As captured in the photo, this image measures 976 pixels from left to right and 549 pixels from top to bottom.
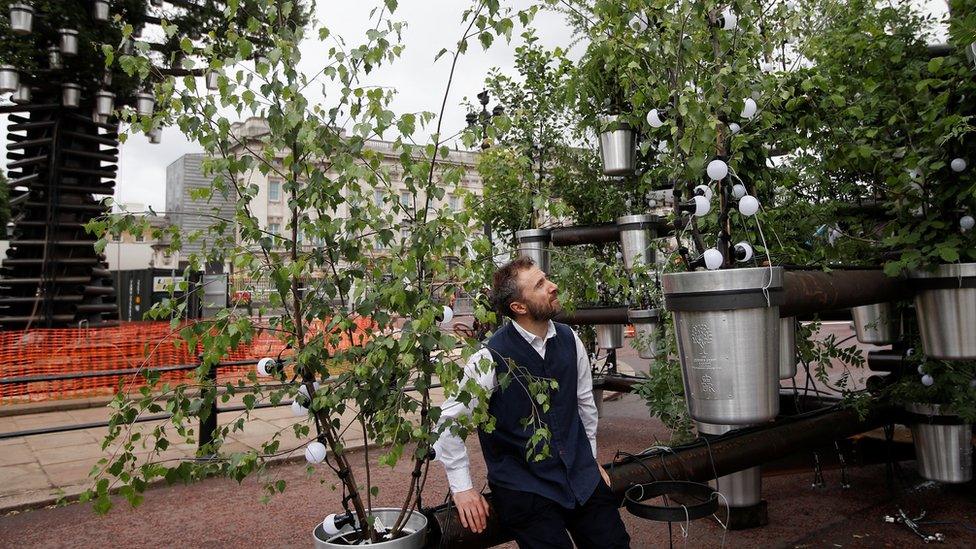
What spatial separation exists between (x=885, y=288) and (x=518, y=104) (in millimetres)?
4461

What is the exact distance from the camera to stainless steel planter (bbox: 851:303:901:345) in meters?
4.56

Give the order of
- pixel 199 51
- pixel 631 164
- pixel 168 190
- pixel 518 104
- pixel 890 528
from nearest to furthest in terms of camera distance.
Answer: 1. pixel 199 51
2. pixel 890 528
3. pixel 631 164
4. pixel 518 104
5. pixel 168 190

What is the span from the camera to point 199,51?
1938mm

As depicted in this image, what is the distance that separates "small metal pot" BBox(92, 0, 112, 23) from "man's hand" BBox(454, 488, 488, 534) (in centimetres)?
1094

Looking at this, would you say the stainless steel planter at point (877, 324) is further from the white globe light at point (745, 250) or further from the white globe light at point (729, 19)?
the white globe light at point (729, 19)

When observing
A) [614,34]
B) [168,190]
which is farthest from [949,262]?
[168,190]

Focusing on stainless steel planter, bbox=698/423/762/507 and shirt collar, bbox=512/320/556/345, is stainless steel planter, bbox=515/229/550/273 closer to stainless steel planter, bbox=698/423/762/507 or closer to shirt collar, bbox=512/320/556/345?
stainless steel planter, bbox=698/423/762/507

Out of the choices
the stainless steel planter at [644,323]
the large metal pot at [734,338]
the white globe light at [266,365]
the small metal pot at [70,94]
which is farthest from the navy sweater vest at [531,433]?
the small metal pot at [70,94]

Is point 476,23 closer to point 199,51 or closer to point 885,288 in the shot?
point 199,51

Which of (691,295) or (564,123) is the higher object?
(564,123)

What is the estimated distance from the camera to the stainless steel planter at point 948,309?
3.31 meters

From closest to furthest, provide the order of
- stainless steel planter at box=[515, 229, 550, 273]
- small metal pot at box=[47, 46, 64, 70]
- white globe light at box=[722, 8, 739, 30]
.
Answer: white globe light at box=[722, 8, 739, 30] → stainless steel planter at box=[515, 229, 550, 273] → small metal pot at box=[47, 46, 64, 70]

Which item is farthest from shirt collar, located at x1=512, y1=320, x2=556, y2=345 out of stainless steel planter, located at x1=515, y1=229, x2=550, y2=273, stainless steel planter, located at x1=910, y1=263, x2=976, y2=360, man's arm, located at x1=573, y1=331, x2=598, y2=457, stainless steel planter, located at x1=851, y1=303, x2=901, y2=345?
stainless steel planter, located at x1=515, y1=229, x2=550, y2=273

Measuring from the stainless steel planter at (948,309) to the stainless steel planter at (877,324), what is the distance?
3.18ft
